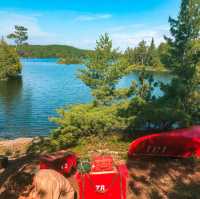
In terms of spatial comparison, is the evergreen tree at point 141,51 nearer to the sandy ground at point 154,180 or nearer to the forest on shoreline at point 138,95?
the forest on shoreline at point 138,95

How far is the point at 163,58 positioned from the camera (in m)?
17.1

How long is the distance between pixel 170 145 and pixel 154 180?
7.65 ft

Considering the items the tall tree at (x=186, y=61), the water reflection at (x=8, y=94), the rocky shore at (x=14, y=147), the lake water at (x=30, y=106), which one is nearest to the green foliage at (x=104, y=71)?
the lake water at (x=30, y=106)

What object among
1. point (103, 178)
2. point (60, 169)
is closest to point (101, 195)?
point (103, 178)

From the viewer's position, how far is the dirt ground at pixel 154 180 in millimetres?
7461

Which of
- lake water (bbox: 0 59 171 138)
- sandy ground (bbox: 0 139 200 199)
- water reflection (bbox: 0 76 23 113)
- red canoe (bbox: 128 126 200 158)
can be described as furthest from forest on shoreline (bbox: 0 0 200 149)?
water reflection (bbox: 0 76 23 113)

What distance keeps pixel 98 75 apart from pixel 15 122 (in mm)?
14108

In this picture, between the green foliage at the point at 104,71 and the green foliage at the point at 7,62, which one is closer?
the green foliage at the point at 104,71

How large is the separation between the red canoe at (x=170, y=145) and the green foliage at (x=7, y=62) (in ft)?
175

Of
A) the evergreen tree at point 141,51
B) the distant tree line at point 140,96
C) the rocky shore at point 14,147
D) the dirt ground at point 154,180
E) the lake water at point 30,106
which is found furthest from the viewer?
the evergreen tree at point 141,51

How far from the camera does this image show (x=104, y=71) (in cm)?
1795

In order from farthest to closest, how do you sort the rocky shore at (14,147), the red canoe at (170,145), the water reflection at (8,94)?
the water reflection at (8,94)
the rocky shore at (14,147)
the red canoe at (170,145)

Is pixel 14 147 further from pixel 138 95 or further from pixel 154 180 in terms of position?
pixel 154 180

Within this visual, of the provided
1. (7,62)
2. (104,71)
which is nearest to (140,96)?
(104,71)
